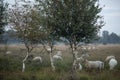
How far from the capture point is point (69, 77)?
2153cm

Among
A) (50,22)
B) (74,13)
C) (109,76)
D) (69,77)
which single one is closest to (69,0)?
(74,13)

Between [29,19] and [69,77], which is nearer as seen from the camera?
[69,77]

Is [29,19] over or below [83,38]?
over

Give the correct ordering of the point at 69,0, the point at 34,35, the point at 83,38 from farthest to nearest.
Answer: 1. the point at 34,35
2. the point at 83,38
3. the point at 69,0

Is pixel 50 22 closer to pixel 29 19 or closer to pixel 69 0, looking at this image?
pixel 69 0

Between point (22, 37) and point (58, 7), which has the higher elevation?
point (58, 7)

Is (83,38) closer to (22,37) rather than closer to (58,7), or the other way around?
(58,7)

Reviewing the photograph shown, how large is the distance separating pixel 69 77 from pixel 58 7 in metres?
6.74

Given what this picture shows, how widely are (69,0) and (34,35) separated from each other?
958 centimetres

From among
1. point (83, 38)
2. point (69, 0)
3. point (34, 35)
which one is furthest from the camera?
point (34, 35)

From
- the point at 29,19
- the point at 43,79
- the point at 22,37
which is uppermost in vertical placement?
the point at 29,19

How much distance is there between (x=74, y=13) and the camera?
67.9 feet

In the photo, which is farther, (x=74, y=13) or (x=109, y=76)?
(x=109, y=76)

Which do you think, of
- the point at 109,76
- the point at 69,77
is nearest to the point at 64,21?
the point at 69,77
